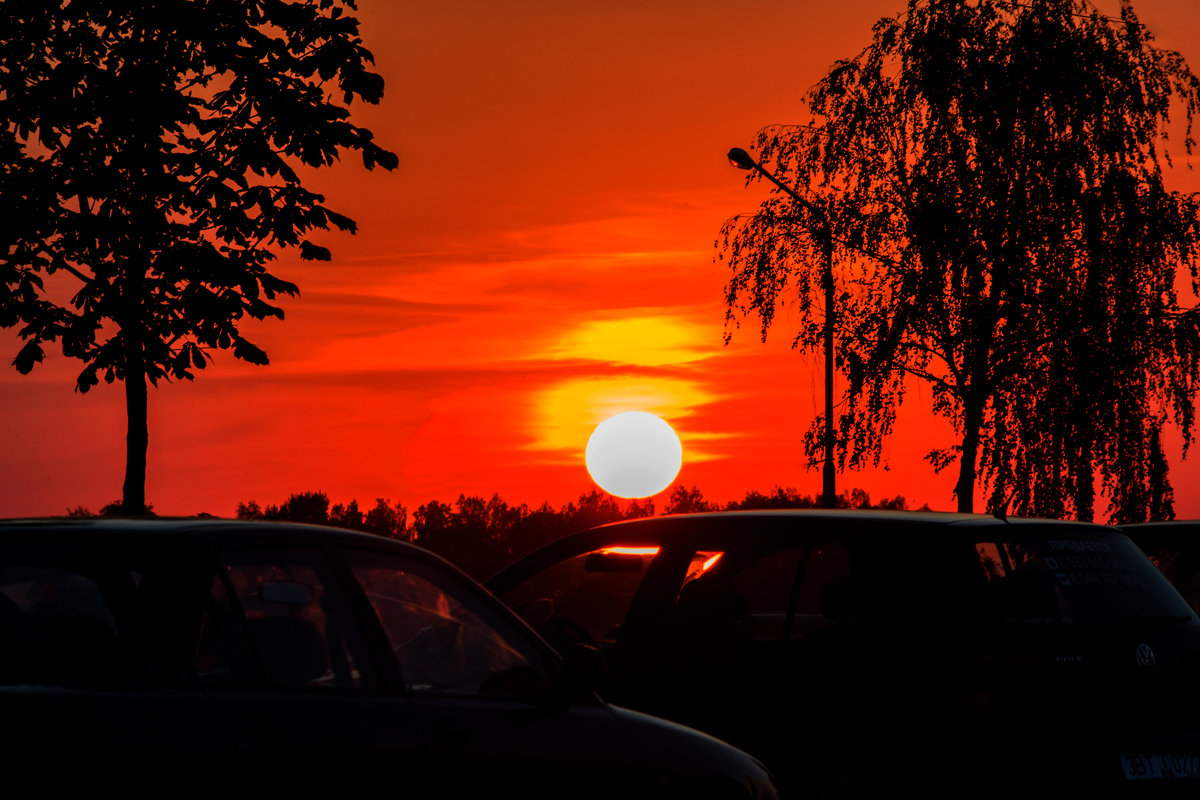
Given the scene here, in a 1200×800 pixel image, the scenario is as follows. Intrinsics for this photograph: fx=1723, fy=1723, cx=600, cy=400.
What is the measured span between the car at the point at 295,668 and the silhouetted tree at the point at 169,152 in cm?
1232

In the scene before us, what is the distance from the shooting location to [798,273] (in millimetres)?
32000

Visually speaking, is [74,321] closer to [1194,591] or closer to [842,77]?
A: [1194,591]

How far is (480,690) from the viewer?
17.6 ft

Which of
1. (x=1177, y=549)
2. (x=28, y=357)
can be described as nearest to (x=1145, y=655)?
(x=1177, y=549)

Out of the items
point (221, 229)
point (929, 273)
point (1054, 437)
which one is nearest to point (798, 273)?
point (929, 273)

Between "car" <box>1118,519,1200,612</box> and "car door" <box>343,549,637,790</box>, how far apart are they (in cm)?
626

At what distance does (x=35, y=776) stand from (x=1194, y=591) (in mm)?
8927

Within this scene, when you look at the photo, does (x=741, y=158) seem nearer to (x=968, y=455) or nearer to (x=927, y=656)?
(x=968, y=455)

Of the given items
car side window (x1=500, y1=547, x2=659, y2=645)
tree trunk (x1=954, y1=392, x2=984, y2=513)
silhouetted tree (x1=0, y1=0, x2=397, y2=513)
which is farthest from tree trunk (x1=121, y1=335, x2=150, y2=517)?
tree trunk (x1=954, y1=392, x2=984, y2=513)

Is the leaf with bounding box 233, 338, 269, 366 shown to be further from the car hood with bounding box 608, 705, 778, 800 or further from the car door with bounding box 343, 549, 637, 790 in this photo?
the car door with bounding box 343, 549, 637, 790

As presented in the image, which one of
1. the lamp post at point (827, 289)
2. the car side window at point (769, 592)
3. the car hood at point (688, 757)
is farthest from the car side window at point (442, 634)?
the lamp post at point (827, 289)

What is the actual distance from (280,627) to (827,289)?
1020 inches

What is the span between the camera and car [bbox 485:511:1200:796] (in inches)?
279

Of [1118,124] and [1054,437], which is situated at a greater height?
[1118,124]
